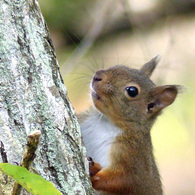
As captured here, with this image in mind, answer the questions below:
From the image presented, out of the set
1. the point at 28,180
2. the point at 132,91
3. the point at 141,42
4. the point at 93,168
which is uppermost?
the point at 141,42

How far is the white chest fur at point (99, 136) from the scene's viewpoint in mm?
3309

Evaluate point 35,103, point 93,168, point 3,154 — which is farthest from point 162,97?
point 3,154

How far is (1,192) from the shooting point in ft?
6.55

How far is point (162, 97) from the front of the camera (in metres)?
3.62

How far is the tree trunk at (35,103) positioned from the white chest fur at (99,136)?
907 mm

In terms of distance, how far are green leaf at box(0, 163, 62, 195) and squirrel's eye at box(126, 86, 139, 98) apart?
79.1 inches

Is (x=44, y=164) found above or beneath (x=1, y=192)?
above

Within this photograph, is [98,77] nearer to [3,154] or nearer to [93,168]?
[93,168]

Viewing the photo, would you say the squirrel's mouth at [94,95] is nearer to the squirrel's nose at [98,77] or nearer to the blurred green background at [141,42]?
the squirrel's nose at [98,77]

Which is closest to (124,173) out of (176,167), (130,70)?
(130,70)

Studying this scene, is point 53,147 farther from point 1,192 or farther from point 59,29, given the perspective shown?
point 59,29

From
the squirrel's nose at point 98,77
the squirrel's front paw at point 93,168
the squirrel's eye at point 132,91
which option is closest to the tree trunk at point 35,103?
the squirrel's front paw at point 93,168

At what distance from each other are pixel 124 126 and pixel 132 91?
1.02ft

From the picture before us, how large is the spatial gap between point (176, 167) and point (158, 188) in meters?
4.15
